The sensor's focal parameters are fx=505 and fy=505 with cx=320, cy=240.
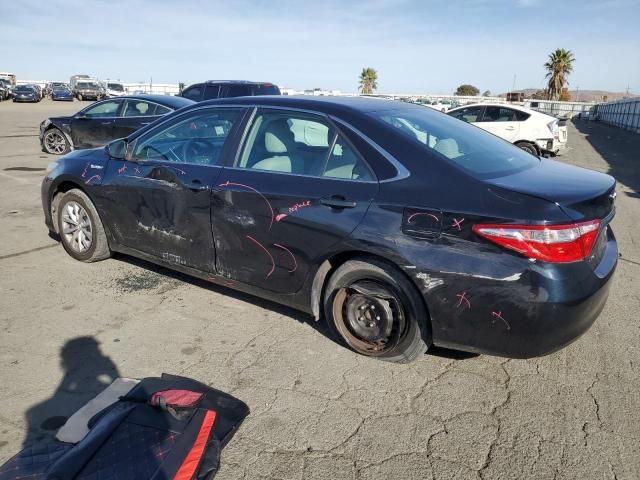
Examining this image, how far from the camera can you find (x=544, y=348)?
8.96 ft

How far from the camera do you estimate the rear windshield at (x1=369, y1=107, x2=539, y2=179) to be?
3.07m

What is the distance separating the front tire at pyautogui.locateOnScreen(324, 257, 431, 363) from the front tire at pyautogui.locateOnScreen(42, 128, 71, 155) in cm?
1126

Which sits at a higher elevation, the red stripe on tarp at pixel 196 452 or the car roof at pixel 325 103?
the car roof at pixel 325 103

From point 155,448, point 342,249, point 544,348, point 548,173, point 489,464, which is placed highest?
point 548,173

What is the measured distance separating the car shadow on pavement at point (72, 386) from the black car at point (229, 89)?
10.9 meters

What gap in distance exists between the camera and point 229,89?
548 inches

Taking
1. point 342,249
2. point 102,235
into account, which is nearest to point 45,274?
point 102,235

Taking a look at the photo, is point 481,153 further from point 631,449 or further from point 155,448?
point 155,448

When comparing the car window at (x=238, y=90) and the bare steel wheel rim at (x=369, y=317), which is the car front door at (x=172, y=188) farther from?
the car window at (x=238, y=90)

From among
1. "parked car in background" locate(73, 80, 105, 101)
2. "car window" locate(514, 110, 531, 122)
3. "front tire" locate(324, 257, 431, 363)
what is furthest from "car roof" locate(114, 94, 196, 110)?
"parked car in background" locate(73, 80, 105, 101)

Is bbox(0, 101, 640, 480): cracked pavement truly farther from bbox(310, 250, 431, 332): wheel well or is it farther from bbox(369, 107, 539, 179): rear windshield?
bbox(369, 107, 539, 179): rear windshield

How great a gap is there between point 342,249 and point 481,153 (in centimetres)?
115

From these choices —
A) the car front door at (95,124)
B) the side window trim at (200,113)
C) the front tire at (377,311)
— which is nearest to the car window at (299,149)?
the side window trim at (200,113)

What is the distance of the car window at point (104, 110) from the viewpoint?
36.9ft
